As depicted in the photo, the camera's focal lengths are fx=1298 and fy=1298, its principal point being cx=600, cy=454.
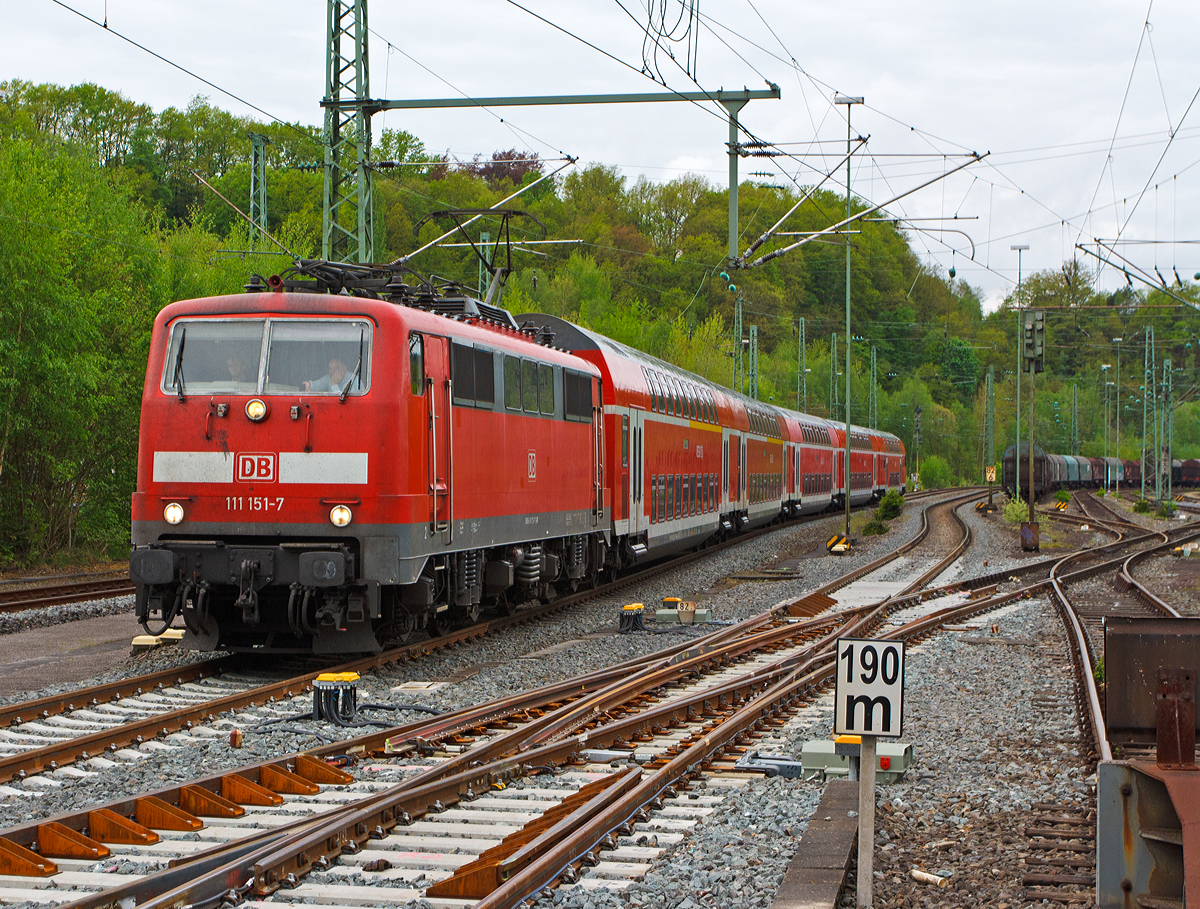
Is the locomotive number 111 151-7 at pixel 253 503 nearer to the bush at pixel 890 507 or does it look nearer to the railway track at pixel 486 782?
the railway track at pixel 486 782

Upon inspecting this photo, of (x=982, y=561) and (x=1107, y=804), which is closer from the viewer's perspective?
(x=1107, y=804)

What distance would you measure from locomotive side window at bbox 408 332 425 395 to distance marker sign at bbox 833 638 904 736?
683 cm

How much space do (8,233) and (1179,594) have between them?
21671 millimetres

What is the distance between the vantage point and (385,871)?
6.12 metres

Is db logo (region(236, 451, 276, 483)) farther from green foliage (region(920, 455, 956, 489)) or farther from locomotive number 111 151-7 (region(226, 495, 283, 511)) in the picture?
green foliage (region(920, 455, 956, 489))

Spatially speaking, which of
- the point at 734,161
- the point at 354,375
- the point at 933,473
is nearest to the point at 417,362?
the point at 354,375

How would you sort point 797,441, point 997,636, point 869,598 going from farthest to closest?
point 797,441 < point 869,598 < point 997,636

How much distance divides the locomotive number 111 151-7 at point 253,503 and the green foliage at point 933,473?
3063 inches

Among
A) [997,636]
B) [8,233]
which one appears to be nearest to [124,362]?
[8,233]

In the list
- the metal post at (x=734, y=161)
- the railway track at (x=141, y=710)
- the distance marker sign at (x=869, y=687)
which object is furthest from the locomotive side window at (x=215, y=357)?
the metal post at (x=734, y=161)

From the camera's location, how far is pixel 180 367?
39.7 ft

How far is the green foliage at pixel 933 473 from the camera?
289 feet

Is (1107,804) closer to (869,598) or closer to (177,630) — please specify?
(177,630)

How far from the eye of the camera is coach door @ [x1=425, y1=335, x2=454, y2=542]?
12.5 metres
